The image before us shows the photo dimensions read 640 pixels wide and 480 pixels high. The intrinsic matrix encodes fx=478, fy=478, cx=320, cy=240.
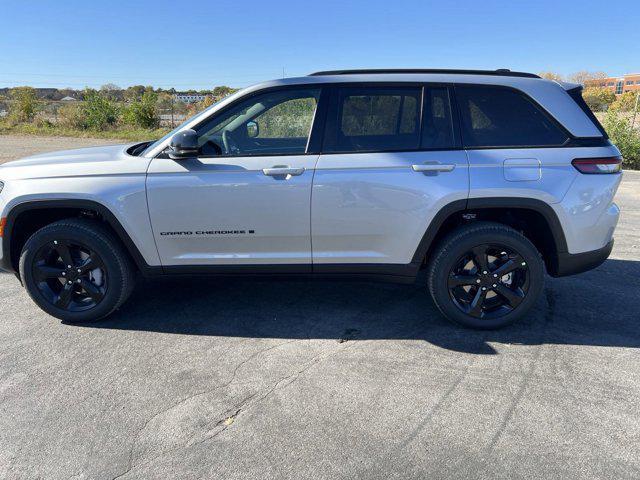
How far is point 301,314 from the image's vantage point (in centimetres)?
397

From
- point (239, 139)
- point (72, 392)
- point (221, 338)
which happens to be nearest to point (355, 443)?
point (221, 338)

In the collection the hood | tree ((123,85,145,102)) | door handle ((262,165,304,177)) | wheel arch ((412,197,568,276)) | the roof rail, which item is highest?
tree ((123,85,145,102))

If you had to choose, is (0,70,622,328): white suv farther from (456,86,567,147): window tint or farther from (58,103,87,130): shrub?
(58,103,87,130): shrub

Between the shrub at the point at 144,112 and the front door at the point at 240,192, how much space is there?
2446 centimetres

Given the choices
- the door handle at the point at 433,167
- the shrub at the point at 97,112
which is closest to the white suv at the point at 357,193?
the door handle at the point at 433,167

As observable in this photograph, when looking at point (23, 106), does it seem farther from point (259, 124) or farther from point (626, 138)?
point (259, 124)

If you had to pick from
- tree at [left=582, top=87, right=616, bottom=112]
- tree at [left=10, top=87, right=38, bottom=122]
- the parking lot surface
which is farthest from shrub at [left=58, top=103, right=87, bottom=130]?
the parking lot surface

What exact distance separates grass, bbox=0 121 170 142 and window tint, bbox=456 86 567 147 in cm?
2099

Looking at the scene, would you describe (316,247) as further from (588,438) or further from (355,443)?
(588,438)

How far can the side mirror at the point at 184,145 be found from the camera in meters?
3.32

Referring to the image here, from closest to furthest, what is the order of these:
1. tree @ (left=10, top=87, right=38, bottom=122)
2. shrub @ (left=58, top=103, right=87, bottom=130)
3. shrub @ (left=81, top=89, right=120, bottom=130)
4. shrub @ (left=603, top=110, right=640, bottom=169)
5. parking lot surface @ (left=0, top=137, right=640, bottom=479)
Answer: parking lot surface @ (left=0, top=137, right=640, bottom=479)
shrub @ (left=603, top=110, right=640, bottom=169)
shrub @ (left=81, top=89, right=120, bottom=130)
shrub @ (left=58, top=103, right=87, bottom=130)
tree @ (left=10, top=87, right=38, bottom=122)

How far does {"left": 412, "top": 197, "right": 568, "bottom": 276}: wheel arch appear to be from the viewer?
3400 millimetres

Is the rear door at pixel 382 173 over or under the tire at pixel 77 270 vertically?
over

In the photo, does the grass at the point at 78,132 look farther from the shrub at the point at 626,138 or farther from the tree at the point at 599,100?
the tree at the point at 599,100
